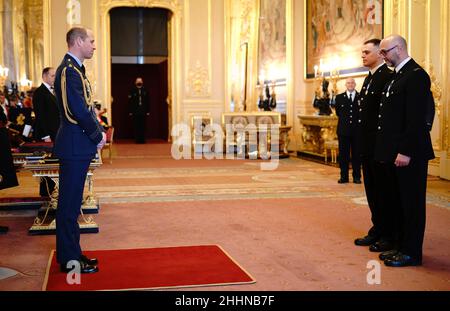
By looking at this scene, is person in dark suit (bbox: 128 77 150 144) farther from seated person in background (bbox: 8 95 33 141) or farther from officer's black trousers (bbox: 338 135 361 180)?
officer's black trousers (bbox: 338 135 361 180)

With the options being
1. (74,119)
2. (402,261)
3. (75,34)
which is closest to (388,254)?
(402,261)

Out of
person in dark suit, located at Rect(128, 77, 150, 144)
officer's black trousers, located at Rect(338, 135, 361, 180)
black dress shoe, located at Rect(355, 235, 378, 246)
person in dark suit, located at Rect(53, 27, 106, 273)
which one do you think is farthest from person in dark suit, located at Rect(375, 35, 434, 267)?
person in dark suit, located at Rect(128, 77, 150, 144)

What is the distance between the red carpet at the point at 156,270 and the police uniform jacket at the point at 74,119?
86 centimetres

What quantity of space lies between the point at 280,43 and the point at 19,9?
6.30 meters

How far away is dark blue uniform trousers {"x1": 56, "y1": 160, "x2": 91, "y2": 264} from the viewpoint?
4.56m

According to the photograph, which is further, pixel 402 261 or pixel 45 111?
pixel 45 111

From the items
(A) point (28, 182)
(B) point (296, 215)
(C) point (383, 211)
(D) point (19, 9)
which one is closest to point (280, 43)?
(D) point (19, 9)

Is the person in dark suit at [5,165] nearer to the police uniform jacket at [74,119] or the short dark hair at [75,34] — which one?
the police uniform jacket at [74,119]

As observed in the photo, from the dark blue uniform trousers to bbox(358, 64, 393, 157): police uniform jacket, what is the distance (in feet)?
7.71

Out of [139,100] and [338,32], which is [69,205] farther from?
[139,100]

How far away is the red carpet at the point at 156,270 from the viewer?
4.31 meters

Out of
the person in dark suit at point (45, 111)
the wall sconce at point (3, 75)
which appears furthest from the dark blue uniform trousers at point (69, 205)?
the wall sconce at point (3, 75)

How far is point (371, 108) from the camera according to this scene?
538 centimetres

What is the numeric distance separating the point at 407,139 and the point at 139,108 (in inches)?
585
